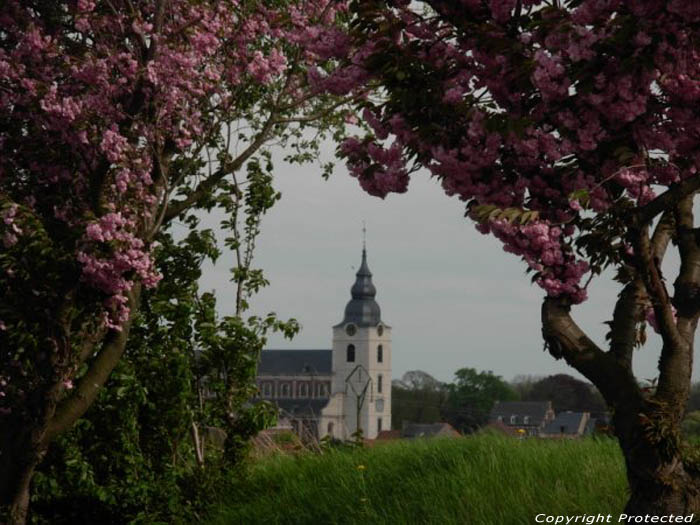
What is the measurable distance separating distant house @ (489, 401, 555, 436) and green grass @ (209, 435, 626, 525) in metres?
111

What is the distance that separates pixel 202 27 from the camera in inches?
448

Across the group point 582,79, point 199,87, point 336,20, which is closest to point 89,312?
point 199,87

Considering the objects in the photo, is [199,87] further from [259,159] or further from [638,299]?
[638,299]

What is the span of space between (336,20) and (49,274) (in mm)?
5699

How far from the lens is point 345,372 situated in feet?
628

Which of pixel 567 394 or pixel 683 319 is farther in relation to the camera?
pixel 567 394

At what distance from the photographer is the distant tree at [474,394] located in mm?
129125

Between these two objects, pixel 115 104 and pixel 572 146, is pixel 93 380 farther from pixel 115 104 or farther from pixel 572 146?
pixel 572 146

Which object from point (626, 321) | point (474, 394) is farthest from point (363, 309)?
point (626, 321)

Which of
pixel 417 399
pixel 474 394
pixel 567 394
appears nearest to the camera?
pixel 567 394

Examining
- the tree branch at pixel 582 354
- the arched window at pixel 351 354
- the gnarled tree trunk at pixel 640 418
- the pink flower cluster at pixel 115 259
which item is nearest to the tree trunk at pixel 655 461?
the gnarled tree trunk at pixel 640 418

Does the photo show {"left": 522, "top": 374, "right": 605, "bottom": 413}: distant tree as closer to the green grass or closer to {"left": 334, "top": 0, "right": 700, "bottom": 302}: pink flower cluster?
the green grass

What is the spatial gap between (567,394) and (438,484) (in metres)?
93.4

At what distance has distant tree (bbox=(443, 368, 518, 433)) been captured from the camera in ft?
424
